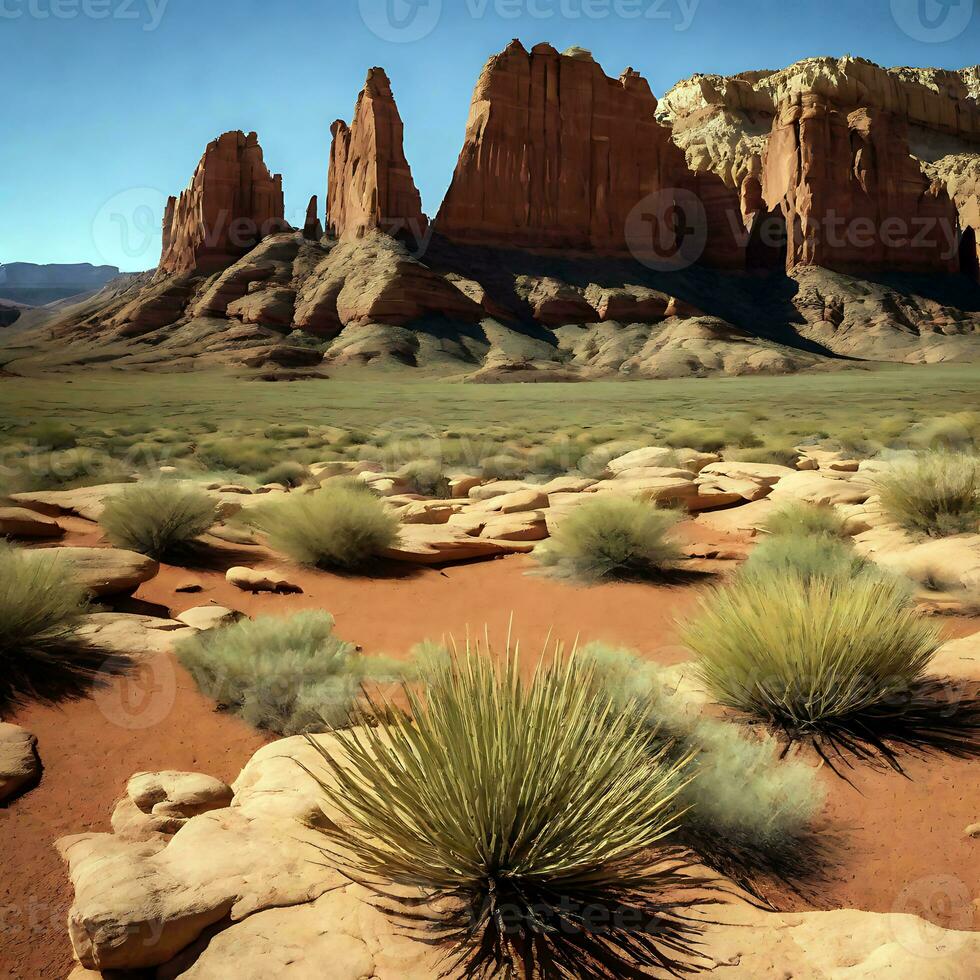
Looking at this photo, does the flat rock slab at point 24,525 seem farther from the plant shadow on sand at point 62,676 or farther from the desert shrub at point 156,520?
the plant shadow on sand at point 62,676

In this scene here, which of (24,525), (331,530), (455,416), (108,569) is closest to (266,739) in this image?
(108,569)

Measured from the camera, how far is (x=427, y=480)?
13.9 meters

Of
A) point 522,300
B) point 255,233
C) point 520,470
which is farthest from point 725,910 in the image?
point 255,233

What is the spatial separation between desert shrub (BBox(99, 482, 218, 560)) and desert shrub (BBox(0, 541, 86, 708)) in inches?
112

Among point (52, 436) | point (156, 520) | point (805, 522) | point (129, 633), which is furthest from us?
point (52, 436)

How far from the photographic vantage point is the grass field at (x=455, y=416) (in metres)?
18.2

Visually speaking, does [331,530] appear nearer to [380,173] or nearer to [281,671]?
[281,671]

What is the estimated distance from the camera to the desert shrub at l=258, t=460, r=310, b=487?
14938 millimetres

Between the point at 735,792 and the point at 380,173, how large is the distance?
7213 centimetres

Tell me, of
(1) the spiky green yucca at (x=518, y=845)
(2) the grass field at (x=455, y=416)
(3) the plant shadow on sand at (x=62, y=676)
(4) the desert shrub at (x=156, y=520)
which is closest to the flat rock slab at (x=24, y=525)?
(4) the desert shrub at (x=156, y=520)

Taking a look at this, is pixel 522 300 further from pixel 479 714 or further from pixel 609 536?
pixel 479 714

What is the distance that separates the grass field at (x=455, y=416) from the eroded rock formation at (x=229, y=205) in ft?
112

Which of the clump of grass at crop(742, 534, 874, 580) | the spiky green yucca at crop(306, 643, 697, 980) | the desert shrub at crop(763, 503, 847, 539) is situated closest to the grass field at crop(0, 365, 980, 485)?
the desert shrub at crop(763, 503, 847, 539)

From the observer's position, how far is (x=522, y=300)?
6981 centimetres
